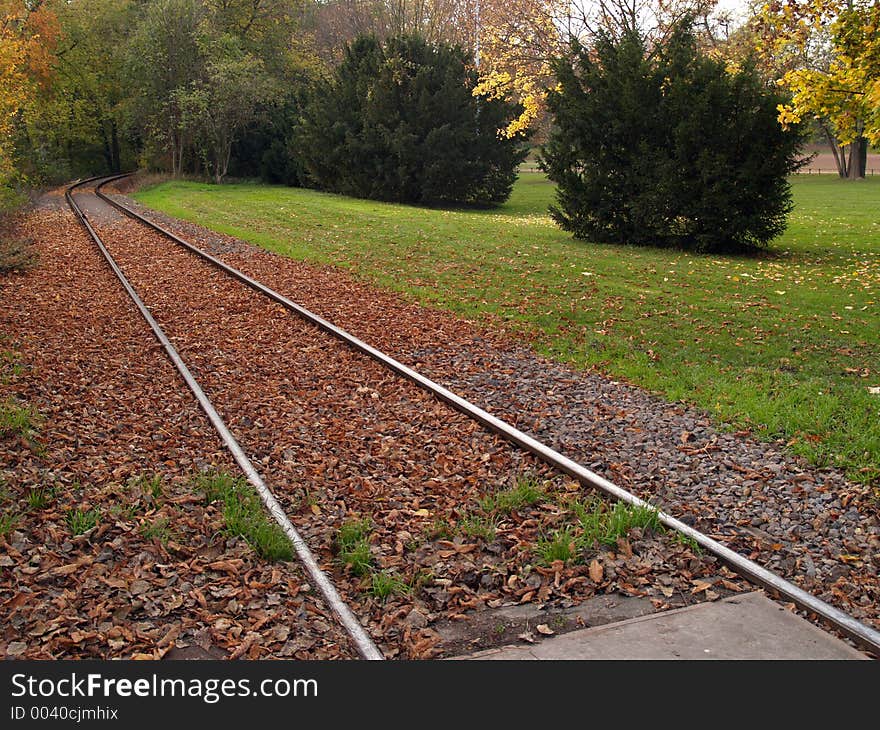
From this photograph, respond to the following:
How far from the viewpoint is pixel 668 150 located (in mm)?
18656

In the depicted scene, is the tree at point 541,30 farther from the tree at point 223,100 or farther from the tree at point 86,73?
the tree at point 86,73

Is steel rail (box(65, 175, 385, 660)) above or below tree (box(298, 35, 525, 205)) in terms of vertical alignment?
below

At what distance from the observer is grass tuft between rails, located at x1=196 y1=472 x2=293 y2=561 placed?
16.5 ft

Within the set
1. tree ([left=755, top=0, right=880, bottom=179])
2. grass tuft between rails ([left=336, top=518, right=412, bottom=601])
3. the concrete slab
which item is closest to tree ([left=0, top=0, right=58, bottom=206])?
tree ([left=755, top=0, right=880, bottom=179])

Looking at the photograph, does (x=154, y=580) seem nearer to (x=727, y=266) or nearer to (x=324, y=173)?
(x=727, y=266)

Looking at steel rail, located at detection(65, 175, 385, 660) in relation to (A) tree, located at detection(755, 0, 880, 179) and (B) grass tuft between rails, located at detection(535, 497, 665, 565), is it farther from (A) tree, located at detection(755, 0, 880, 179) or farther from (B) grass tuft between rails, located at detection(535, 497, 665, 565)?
(A) tree, located at detection(755, 0, 880, 179)

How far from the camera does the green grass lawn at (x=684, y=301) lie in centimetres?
767

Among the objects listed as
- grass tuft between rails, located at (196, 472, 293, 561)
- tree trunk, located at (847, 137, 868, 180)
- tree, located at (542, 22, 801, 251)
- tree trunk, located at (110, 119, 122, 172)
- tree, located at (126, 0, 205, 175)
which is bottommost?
grass tuft between rails, located at (196, 472, 293, 561)

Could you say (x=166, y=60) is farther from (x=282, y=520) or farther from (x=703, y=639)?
(x=703, y=639)

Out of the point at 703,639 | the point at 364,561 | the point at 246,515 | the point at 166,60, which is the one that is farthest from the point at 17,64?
the point at 703,639

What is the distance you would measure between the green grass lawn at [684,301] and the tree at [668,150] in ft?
2.84

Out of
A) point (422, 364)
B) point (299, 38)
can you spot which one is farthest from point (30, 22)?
point (422, 364)

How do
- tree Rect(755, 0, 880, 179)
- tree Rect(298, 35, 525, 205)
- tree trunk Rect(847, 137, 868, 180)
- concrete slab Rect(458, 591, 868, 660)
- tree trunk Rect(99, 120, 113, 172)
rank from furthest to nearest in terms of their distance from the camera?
tree trunk Rect(99, 120, 113, 172)
tree trunk Rect(847, 137, 868, 180)
tree Rect(298, 35, 525, 205)
tree Rect(755, 0, 880, 179)
concrete slab Rect(458, 591, 868, 660)

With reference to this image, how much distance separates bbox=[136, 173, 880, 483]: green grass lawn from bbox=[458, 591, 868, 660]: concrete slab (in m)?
2.36
